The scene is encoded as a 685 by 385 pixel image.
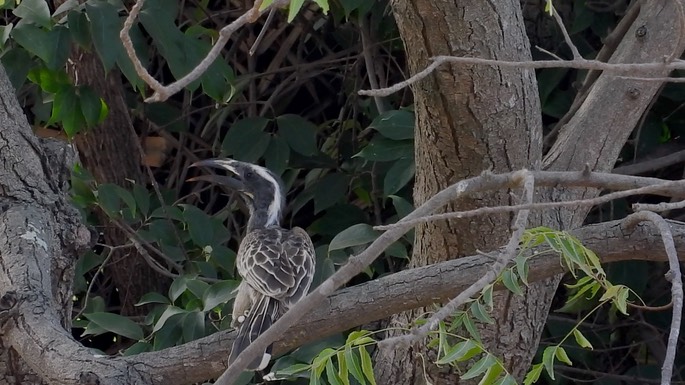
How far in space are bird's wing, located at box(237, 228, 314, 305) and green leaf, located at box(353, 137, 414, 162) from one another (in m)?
0.30

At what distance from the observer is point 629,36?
2.71 m

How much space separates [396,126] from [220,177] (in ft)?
2.25

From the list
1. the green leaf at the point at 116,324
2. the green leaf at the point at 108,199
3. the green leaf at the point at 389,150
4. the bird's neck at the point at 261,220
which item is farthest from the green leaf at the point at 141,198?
the green leaf at the point at 389,150

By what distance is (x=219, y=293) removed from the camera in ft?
9.09

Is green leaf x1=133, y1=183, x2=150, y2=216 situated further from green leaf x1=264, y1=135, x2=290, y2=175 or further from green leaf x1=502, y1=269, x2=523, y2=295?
green leaf x1=502, y1=269, x2=523, y2=295

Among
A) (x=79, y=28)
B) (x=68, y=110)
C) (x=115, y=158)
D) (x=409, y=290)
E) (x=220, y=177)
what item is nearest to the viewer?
(x=409, y=290)

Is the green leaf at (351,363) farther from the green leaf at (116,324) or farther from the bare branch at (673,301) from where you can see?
the green leaf at (116,324)

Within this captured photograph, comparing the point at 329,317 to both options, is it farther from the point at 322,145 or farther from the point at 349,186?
the point at 322,145

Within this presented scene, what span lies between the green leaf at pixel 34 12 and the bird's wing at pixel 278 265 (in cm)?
78

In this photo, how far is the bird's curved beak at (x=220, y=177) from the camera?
3.31m

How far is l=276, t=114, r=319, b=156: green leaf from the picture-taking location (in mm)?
3441

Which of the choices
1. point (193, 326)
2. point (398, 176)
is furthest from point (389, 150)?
point (193, 326)

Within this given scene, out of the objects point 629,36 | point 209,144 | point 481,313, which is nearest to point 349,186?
point 209,144

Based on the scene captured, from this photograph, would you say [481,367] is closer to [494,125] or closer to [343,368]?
[343,368]
